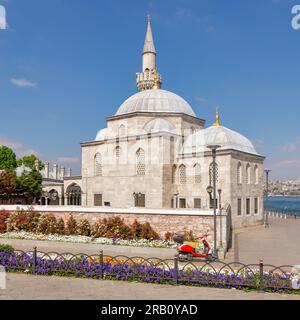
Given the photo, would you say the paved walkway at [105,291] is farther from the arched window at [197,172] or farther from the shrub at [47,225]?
the arched window at [197,172]

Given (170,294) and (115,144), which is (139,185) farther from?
(170,294)

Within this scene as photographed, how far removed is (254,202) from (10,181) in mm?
21941

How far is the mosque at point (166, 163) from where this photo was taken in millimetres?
28984

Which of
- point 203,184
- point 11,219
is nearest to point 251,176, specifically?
point 203,184

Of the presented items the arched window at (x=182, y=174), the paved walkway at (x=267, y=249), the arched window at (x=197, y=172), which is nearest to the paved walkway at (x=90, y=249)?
the paved walkway at (x=267, y=249)

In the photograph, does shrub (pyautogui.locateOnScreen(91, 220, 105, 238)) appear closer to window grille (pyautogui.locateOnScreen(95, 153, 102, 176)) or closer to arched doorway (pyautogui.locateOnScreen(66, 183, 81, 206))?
window grille (pyautogui.locateOnScreen(95, 153, 102, 176))

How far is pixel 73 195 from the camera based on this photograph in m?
40.0

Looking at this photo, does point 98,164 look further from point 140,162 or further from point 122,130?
point 140,162

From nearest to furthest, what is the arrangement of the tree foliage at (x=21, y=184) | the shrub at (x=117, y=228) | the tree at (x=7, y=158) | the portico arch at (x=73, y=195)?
the shrub at (x=117, y=228) < the tree foliage at (x=21, y=184) < the portico arch at (x=73, y=195) < the tree at (x=7, y=158)

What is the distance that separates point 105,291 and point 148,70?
123ft

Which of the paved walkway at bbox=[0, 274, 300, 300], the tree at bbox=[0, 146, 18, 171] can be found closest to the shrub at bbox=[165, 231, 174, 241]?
the paved walkway at bbox=[0, 274, 300, 300]

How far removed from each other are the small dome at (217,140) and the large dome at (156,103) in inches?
207
